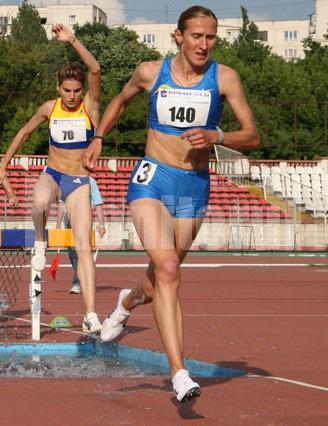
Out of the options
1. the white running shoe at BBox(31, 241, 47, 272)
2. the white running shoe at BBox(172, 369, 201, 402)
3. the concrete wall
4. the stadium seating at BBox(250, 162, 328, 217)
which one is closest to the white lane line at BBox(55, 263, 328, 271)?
the concrete wall

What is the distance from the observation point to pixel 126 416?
6246 millimetres

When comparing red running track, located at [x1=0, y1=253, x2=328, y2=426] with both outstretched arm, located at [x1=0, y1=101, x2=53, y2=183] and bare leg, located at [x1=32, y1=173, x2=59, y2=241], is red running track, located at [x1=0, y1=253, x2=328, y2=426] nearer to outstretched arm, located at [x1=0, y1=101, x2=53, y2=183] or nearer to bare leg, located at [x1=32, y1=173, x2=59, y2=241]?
bare leg, located at [x1=32, y1=173, x2=59, y2=241]

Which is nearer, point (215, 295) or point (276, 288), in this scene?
point (215, 295)

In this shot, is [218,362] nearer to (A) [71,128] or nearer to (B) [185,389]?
(B) [185,389]

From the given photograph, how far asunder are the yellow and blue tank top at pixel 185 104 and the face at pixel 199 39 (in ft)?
0.42

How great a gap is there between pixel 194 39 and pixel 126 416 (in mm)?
2329

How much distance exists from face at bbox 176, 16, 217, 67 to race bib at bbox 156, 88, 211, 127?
20 cm

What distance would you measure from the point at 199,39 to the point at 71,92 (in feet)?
11.6

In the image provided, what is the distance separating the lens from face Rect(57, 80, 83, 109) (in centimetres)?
1055

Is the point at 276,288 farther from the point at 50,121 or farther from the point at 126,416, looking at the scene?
the point at 126,416

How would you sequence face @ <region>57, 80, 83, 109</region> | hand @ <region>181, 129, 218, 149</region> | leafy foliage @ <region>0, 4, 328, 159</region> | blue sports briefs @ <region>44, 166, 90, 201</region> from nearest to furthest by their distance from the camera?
1. hand @ <region>181, 129, 218, 149</region>
2. face @ <region>57, 80, 83, 109</region>
3. blue sports briefs @ <region>44, 166, 90, 201</region>
4. leafy foliage @ <region>0, 4, 328, 159</region>

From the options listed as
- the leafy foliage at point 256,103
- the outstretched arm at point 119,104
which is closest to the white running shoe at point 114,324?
the outstretched arm at point 119,104

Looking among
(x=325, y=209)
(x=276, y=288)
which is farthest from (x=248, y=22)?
(x=276, y=288)

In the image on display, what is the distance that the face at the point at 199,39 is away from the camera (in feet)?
23.6
